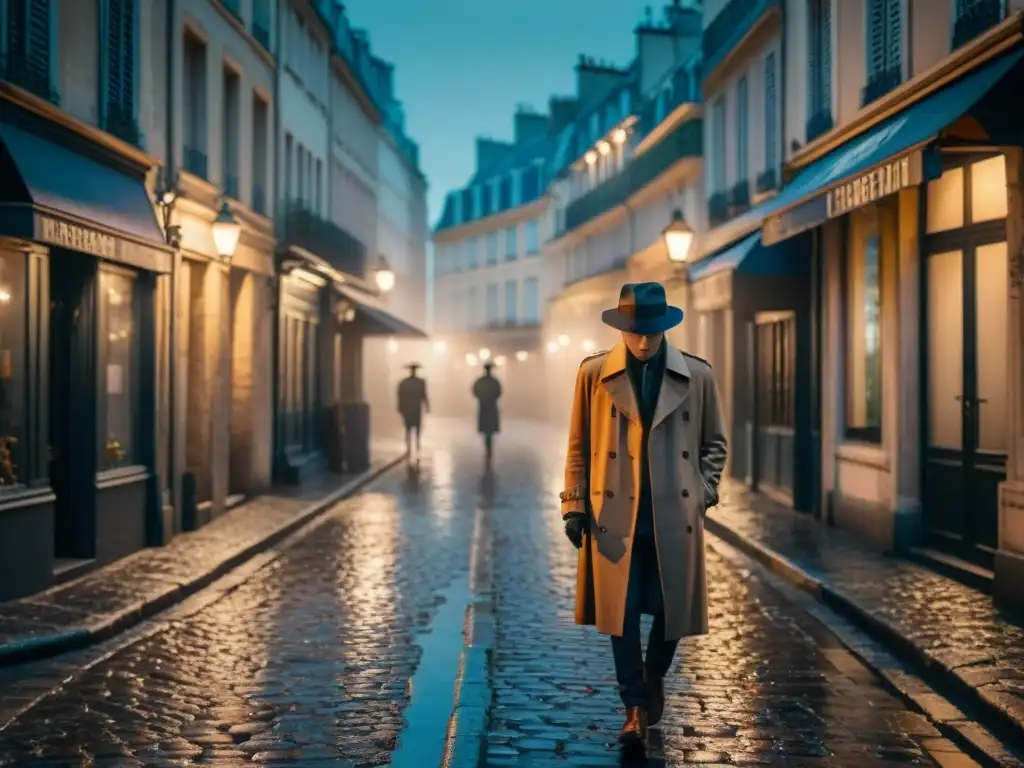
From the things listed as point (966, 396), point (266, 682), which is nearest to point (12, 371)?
point (266, 682)

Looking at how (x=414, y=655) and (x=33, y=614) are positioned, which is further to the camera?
(x=33, y=614)

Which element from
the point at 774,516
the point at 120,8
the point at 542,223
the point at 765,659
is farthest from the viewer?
the point at 542,223

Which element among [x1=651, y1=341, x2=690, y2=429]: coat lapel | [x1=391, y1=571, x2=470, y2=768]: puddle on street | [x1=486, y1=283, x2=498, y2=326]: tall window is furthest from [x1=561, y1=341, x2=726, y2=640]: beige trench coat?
[x1=486, y1=283, x2=498, y2=326]: tall window

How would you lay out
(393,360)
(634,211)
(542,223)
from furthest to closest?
(542,223)
(393,360)
(634,211)

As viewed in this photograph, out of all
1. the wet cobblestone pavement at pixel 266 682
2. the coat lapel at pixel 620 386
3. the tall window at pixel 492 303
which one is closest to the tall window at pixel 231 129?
the wet cobblestone pavement at pixel 266 682

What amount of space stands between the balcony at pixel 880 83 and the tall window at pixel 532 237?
151ft

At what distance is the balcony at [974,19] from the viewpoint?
950cm

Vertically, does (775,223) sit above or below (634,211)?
below

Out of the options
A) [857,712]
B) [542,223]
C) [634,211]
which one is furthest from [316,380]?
[542,223]

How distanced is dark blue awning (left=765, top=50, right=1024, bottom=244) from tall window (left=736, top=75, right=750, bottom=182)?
8.41 metres

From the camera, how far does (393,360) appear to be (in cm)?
5106

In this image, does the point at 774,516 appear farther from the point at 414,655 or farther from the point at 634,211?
the point at 634,211

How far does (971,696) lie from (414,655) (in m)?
2.96

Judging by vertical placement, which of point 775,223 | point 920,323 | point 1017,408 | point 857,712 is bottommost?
point 857,712
